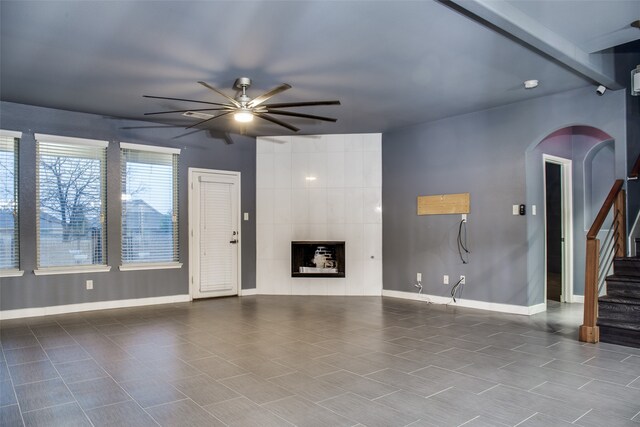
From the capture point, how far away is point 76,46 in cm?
371

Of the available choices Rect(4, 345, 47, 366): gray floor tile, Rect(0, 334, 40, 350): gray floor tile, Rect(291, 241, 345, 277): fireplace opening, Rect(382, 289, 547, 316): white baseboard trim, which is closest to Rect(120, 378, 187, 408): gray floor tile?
Rect(4, 345, 47, 366): gray floor tile

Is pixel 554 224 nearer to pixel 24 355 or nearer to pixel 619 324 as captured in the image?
pixel 619 324

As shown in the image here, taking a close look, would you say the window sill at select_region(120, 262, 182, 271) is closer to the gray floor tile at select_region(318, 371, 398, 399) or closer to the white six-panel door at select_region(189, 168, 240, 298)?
the white six-panel door at select_region(189, 168, 240, 298)

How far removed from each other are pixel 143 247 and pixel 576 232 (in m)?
6.26

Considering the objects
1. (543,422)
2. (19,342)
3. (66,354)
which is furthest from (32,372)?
(543,422)

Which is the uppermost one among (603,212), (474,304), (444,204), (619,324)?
(444,204)

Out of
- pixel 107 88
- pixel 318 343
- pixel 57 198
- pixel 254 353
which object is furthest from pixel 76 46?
pixel 318 343

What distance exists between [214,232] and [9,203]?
2725mm

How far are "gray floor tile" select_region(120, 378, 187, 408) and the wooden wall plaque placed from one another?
4.48 metres

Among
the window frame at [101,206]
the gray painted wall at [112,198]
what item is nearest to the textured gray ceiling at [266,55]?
the gray painted wall at [112,198]

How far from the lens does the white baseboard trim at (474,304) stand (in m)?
5.40

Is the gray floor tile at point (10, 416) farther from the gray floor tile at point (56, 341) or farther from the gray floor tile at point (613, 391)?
the gray floor tile at point (613, 391)

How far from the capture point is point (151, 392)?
9.57 feet

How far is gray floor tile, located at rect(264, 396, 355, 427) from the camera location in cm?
245
